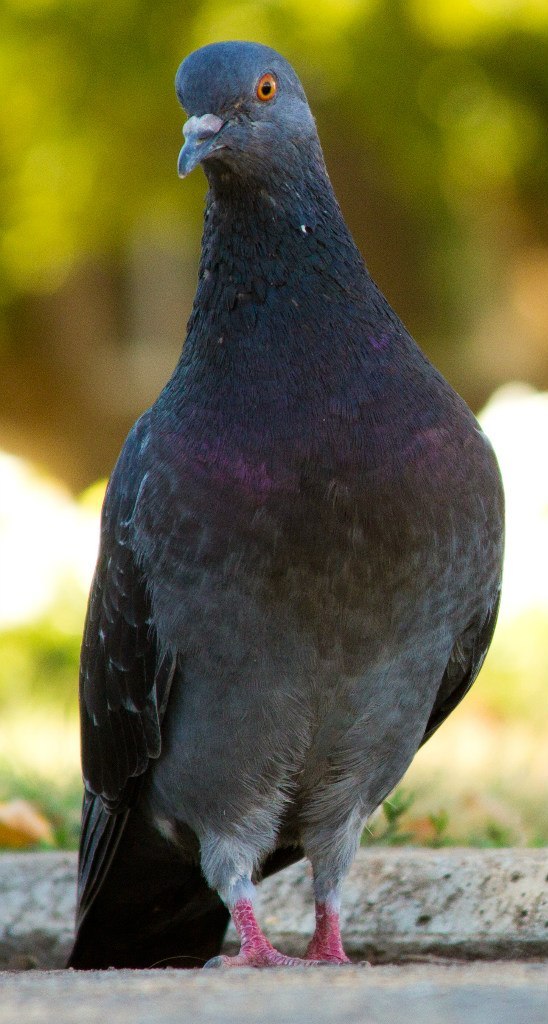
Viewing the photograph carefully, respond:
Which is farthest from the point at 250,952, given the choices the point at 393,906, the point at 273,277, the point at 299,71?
the point at 299,71

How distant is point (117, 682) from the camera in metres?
3.54

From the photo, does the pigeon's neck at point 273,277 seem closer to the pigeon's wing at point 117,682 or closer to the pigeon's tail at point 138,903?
the pigeon's wing at point 117,682

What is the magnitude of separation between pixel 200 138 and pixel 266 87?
253mm

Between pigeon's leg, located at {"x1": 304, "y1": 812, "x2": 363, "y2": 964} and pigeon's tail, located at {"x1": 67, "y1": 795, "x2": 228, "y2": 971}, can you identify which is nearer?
pigeon's leg, located at {"x1": 304, "y1": 812, "x2": 363, "y2": 964}

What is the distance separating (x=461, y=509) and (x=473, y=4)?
7.51 metres

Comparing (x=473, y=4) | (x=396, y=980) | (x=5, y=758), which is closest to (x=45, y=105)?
(x=473, y=4)

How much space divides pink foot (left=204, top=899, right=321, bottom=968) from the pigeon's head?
66.0 inches

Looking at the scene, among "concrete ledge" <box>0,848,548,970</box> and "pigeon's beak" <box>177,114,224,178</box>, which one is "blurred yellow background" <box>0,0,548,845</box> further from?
"pigeon's beak" <box>177,114,224,178</box>

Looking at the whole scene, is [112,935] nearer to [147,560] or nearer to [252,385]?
[147,560]

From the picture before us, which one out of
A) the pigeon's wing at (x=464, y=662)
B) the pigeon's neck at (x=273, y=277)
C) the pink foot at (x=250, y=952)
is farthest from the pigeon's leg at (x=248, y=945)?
the pigeon's neck at (x=273, y=277)

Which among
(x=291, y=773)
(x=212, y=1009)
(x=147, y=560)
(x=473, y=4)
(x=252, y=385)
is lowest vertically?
(x=212, y=1009)

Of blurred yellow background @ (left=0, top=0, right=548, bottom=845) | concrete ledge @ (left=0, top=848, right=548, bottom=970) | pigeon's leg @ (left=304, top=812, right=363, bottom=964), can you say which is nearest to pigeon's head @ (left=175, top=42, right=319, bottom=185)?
pigeon's leg @ (left=304, top=812, right=363, bottom=964)

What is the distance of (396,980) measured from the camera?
7.70 feet

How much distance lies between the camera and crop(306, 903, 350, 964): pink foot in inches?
133
